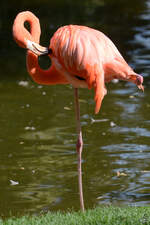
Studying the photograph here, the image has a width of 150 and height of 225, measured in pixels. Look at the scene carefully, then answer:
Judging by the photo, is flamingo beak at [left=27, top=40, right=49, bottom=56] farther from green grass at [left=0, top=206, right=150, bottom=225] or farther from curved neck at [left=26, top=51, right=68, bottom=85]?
green grass at [left=0, top=206, right=150, bottom=225]

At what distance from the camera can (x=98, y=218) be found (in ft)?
14.0

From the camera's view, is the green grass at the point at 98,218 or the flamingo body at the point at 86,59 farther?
the flamingo body at the point at 86,59

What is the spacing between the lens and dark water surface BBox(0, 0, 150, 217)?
5340 millimetres

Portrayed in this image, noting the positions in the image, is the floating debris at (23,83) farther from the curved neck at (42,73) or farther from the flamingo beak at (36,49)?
the flamingo beak at (36,49)

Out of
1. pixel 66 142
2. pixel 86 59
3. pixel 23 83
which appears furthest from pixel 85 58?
pixel 23 83

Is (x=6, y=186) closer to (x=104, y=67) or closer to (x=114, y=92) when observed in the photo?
(x=104, y=67)

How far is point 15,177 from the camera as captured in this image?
19.0 feet

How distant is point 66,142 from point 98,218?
250 cm

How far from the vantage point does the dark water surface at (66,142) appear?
5.34 metres

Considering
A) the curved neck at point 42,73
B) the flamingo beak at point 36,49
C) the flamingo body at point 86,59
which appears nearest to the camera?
the flamingo body at point 86,59

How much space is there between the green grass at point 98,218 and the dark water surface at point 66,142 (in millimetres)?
577

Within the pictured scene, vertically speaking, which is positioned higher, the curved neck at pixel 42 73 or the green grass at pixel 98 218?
the curved neck at pixel 42 73

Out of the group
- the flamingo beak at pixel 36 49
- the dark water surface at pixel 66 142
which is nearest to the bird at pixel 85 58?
the flamingo beak at pixel 36 49

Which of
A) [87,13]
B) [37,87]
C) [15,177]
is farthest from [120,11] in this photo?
[15,177]
